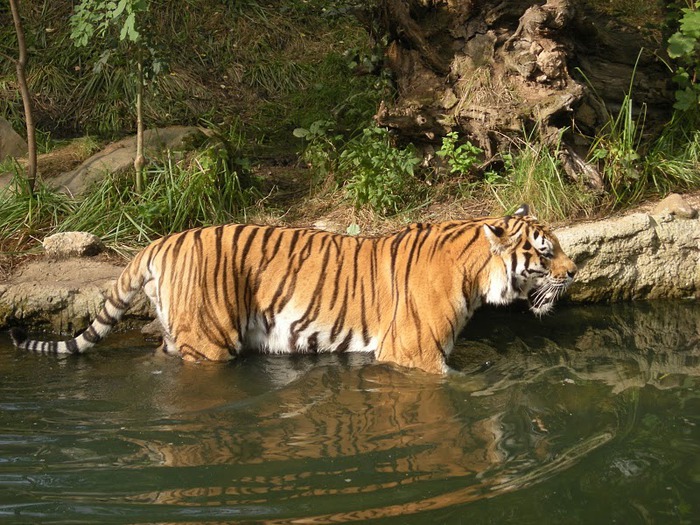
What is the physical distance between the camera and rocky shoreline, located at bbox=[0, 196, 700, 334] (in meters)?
7.18

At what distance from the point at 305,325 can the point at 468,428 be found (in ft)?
4.99

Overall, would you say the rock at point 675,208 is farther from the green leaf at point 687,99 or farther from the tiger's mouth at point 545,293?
the tiger's mouth at point 545,293

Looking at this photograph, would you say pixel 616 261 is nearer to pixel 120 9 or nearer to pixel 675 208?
pixel 675 208

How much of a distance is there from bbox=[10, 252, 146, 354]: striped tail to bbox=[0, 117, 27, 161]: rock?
11.6 feet

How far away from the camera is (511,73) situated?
319 inches

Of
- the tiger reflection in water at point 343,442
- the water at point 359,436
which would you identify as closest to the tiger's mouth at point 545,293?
the water at point 359,436

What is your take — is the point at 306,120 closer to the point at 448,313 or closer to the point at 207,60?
the point at 207,60

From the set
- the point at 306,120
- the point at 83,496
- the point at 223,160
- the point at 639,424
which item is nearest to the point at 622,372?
the point at 639,424

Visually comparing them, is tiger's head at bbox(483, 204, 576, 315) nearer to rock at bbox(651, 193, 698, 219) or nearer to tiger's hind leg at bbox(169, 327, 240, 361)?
tiger's hind leg at bbox(169, 327, 240, 361)

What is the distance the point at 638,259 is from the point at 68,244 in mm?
4375

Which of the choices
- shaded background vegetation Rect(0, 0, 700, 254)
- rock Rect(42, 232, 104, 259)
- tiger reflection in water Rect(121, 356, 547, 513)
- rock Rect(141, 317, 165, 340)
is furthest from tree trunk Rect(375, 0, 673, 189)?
tiger reflection in water Rect(121, 356, 547, 513)

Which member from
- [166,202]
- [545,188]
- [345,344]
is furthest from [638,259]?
[166,202]

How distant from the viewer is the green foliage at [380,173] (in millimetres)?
8180

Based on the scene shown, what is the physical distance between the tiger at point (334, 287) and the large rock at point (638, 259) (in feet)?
4.09
